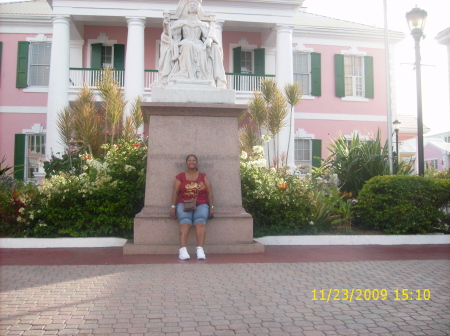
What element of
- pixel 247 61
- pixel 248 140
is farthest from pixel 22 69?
pixel 248 140

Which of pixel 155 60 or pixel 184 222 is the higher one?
pixel 155 60

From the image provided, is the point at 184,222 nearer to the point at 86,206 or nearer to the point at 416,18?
the point at 86,206

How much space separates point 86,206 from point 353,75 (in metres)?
17.2

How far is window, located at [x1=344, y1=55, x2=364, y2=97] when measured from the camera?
70.9 ft

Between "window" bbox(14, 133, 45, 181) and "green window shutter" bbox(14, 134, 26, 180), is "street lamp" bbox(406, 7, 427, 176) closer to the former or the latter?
"window" bbox(14, 133, 45, 181)

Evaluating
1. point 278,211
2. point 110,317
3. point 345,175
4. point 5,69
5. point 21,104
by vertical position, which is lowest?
point 110,317

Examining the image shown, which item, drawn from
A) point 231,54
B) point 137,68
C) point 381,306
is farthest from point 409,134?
point 381,306

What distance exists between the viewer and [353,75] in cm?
2172

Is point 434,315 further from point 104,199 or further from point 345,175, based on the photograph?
point 345,175

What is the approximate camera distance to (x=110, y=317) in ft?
11.8

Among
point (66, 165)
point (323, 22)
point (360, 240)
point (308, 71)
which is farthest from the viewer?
point (323, 22)

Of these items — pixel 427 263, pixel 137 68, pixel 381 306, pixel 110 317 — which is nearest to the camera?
pixel 110 317

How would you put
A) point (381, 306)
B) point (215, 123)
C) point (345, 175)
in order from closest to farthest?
point (381, 306) → point (215, 123) → point (345, 175)

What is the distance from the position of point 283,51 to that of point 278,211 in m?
11.1
